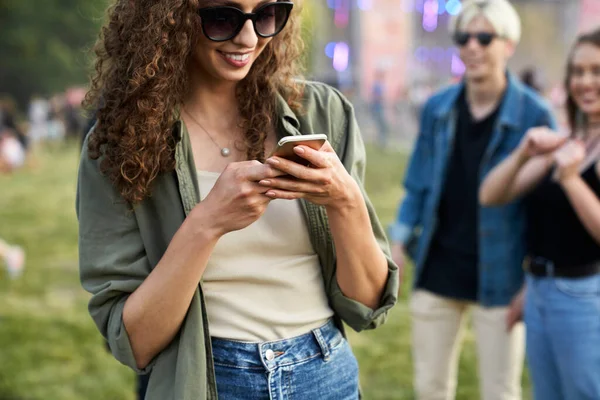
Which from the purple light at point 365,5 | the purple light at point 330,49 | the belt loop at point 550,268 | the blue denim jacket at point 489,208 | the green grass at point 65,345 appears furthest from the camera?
the purple light at point 365,5

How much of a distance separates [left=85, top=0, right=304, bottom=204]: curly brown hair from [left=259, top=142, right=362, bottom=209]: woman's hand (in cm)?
29

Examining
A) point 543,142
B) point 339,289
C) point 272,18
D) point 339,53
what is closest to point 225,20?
point 272,18

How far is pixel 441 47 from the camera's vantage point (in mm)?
19328

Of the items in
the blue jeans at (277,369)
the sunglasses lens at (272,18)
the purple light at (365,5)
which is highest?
the sunglasses lens at (272,18)

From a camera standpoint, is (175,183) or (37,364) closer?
(175,183)

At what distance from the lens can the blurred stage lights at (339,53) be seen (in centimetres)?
1844

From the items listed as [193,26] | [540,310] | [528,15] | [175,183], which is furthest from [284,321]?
[528,15]

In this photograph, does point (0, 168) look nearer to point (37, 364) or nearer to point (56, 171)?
point (56, 171)

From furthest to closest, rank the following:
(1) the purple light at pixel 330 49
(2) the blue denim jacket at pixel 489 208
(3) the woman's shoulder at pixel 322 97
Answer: (1) the purple light at pixel 330 49 < (2) the blue denim jacket at pixel 489 208 < (3) the woman's shoulder at pixel 322 97

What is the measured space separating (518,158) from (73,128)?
12050 mm

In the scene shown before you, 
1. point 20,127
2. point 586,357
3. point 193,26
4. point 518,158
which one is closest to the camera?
point 193,26

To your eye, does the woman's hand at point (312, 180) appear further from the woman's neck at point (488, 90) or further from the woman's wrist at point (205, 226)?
the woman's neck at point (488, 90)

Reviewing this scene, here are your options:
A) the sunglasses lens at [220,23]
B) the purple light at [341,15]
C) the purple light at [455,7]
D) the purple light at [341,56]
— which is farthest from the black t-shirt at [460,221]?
the purple light at [341,15]

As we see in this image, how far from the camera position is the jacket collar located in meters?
3.23
